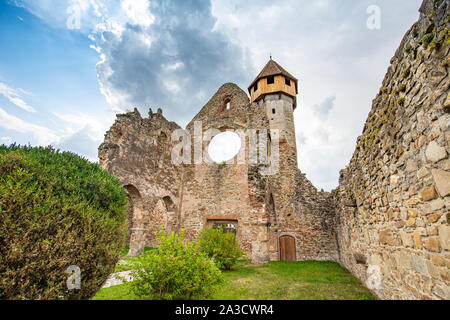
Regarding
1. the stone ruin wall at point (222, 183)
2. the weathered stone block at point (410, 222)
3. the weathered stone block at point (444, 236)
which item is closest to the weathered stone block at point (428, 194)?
the weathered stone block at point (444, 236)

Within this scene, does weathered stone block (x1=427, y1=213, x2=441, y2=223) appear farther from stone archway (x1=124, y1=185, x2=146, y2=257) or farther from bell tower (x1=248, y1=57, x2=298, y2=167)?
bell tower (x1=248, y1=57, x2=298, y2=167)

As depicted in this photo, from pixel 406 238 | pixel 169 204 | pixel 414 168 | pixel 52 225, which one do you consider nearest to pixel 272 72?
pixel 169 204

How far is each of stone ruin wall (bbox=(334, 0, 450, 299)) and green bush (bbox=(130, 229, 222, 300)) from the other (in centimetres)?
295

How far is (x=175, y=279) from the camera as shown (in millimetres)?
3498

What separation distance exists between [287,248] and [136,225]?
8.23m

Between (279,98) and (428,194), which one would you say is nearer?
(428,194)

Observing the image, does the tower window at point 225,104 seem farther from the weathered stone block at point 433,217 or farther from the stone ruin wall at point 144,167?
the weathered stone block at point 433,217

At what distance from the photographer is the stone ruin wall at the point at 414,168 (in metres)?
2.25

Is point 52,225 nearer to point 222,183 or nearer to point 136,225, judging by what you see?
→ point 136,225

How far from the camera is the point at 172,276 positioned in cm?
346

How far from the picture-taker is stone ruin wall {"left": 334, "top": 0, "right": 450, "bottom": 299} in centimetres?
225

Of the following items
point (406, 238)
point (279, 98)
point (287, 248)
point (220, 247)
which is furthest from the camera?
point (279, 98)
